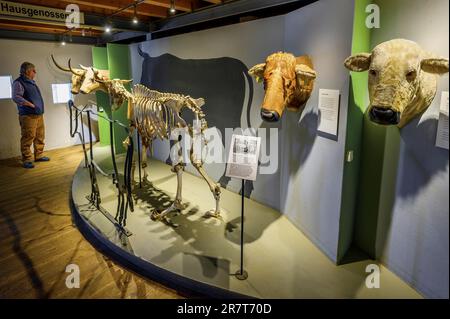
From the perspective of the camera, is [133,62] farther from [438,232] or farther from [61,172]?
[438,232]

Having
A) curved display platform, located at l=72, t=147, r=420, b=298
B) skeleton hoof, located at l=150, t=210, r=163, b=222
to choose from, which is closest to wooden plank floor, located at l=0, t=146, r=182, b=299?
curved display platform, located at l=72, t=147, r=420, b=298

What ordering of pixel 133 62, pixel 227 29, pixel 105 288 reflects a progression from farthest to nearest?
pixel 133 62 < pixel 227 29 < pixel 105 288

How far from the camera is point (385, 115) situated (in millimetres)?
1880

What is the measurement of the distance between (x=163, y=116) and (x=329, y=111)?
203 centimetres

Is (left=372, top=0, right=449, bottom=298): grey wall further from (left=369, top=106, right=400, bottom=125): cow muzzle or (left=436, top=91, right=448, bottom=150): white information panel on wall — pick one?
(left=369, top=106, right=400, bottom=125): cow muzzle

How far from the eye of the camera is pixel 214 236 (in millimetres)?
3312

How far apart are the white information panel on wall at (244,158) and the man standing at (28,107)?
531 centimetres

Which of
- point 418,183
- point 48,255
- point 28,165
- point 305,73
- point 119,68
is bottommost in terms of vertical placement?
point 48,255

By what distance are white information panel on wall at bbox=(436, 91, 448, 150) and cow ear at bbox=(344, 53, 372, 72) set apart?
0.51 m

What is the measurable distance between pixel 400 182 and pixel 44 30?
7663 millimetres

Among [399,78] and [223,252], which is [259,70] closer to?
[399,78]

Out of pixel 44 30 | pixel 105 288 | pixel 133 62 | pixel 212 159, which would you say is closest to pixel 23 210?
pixel 105 288

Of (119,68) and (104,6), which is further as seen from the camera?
(119,68)

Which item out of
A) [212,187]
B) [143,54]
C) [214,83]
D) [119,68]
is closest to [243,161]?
[212,187]
